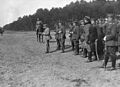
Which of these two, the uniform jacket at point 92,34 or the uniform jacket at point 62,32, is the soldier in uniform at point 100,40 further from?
the uniform jacket at point 62,32

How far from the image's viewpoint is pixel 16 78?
10.3 m

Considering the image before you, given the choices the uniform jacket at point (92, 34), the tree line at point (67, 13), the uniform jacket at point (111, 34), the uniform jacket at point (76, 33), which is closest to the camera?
the uniform jacket at point (111, 34)

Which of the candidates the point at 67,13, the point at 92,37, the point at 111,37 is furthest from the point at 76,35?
the point at 67,13

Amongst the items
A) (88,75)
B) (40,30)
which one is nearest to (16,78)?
(88,75)

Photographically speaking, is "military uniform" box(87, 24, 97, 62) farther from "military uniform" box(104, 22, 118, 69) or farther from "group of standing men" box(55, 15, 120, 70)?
"military uniform" box(104, 22, 118, 69)

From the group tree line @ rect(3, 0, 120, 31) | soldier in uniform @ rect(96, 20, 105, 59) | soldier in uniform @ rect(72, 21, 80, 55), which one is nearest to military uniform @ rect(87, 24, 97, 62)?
soldier in uniform @ rect(96, 20, 105, 59)

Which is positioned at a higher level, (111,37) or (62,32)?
(111,37)

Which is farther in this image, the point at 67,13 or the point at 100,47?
the point at 67,13

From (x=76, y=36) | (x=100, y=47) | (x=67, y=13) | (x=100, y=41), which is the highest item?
(x=67, y=13)

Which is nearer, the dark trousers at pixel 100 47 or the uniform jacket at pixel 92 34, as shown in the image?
the uniform jacket at pixel 92 34

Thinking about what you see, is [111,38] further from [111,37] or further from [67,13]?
[67,13]

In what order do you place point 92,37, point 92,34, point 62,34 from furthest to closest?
1. point 62,34
2. point 92,37
3. point 92,34

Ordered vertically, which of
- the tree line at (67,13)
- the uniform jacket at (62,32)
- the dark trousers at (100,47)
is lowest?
the dark trousers at (100,47)

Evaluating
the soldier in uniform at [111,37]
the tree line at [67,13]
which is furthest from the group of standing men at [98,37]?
the tree line at [67,13]
